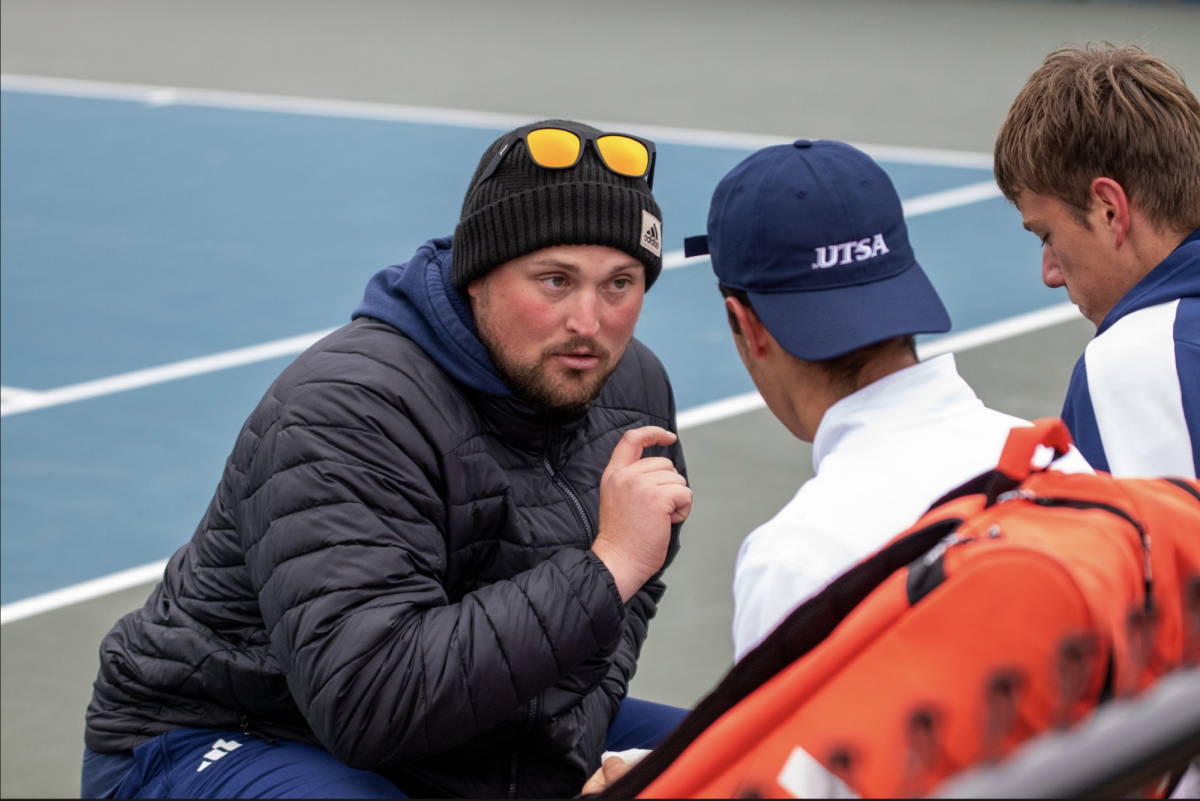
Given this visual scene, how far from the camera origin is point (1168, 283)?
9.36 ft

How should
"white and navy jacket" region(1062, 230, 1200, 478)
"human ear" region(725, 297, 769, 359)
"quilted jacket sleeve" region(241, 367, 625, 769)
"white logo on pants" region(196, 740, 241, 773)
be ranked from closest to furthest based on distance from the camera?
"human ear" region(725, 297, 769, 359) < "quilted jacket sleeve" region(241, 367, 625, 769) < "white and navy jacket" region(1062, 230, 1200, 478) < "white logo on pants" region(196, 740, 241, 773)

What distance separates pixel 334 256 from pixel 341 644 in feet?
24.1

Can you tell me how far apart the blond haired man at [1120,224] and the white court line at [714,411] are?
259cm

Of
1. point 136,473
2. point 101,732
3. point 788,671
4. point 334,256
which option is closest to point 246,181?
point 334,256

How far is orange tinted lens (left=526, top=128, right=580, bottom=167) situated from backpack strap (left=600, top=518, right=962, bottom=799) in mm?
1402

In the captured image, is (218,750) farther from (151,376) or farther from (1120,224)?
(151,376)

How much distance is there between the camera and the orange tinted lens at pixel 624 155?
9.74 feet

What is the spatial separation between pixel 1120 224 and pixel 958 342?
5.06 metres

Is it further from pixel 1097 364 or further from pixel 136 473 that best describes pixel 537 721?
pixel 136 473

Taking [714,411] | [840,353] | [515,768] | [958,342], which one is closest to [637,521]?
[515,768]

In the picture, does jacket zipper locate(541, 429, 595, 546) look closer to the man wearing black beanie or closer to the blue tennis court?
the man wearing black beanie

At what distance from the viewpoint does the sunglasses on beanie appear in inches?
114

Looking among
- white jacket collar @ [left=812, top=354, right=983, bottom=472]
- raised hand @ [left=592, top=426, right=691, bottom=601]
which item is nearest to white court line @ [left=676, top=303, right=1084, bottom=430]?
raised hand @ [left=592, top=426, right=691, bottom=601]

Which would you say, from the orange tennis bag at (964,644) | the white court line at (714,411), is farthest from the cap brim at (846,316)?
the white court line at (714,411)
